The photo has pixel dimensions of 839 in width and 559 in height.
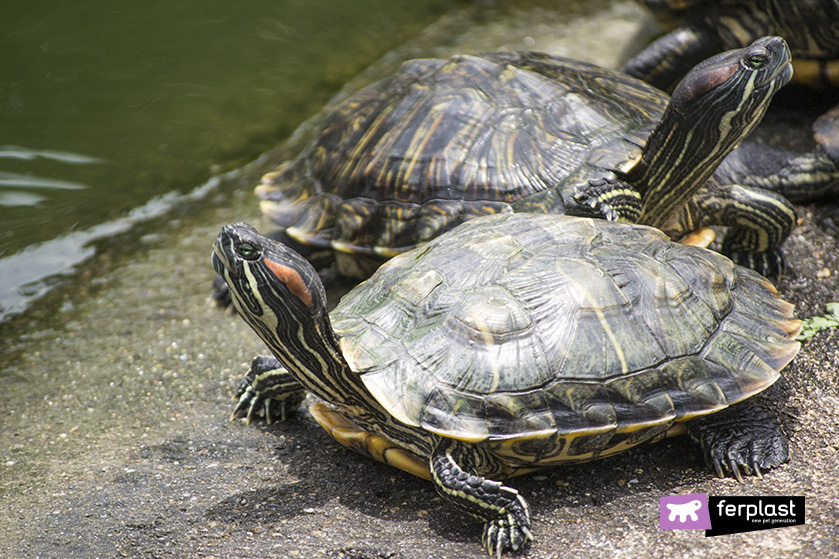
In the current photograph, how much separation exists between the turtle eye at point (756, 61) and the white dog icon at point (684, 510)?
2556mm

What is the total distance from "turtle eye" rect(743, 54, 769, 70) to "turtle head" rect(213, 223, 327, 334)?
2.87 meters

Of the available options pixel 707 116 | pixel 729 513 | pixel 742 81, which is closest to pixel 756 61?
pixel 742 81

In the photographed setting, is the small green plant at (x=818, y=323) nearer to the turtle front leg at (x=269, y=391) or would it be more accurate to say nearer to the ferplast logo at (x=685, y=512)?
the ferplast logo at (x=685, y=512)

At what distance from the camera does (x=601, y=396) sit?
3139 millimetres

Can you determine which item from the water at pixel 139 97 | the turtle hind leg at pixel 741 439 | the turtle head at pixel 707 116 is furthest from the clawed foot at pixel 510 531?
the water at pixel 139 97

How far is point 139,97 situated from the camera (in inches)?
306

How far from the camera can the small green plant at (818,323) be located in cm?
413

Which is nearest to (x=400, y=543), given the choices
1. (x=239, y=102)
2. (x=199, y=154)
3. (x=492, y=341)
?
(x=492, y=341)

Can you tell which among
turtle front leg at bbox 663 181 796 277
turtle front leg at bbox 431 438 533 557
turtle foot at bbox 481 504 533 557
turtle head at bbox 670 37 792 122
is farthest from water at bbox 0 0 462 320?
turtle head at bbox 670 37 792 122

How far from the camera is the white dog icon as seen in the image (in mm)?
3100

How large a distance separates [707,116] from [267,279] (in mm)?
2876

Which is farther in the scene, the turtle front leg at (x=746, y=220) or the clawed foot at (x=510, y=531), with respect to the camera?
the turtle front leg at (x=746, y=220)

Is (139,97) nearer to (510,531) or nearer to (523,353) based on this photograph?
(523,353)

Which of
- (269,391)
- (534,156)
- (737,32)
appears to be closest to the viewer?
(269,391)
